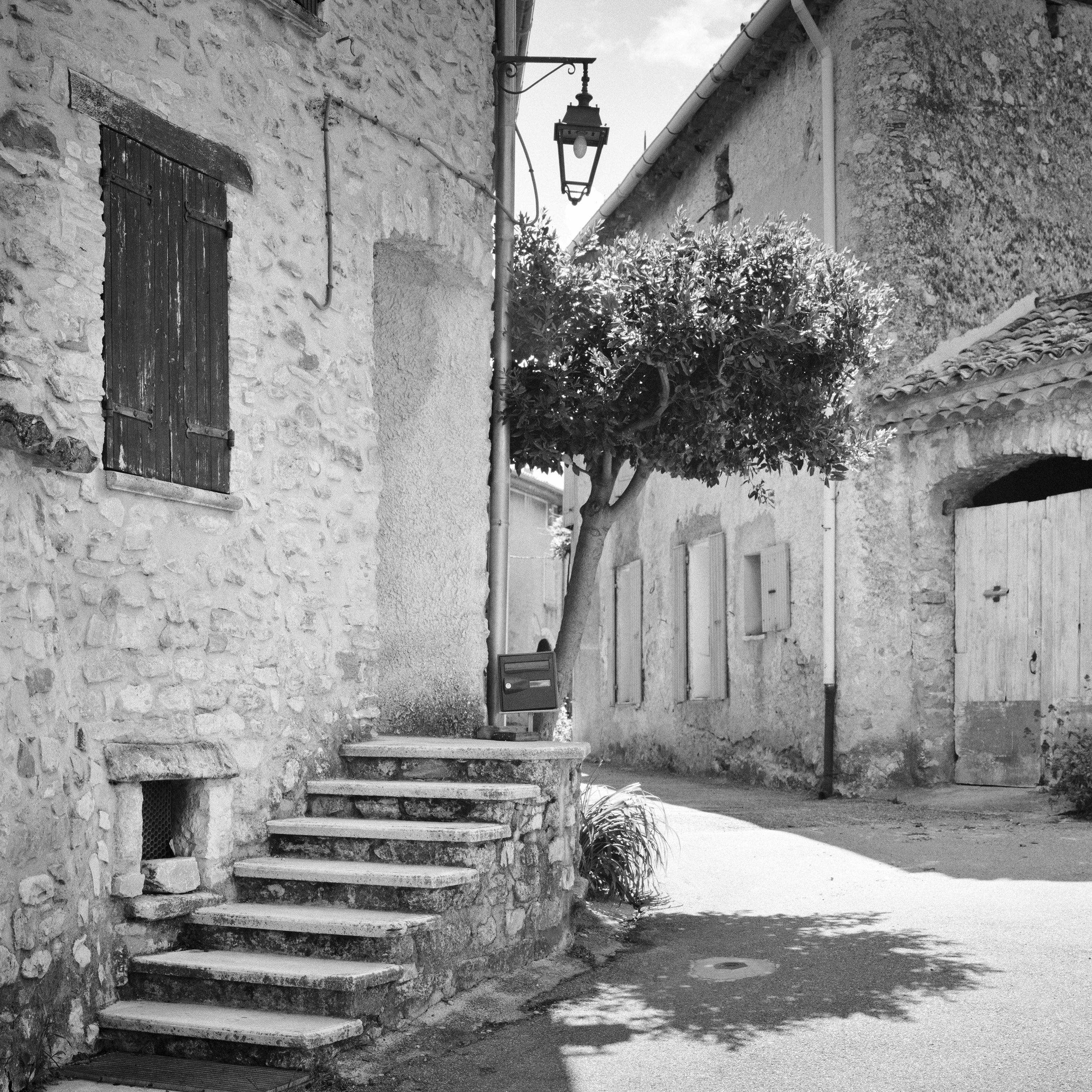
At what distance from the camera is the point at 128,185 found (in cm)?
482

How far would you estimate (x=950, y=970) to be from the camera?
498cm

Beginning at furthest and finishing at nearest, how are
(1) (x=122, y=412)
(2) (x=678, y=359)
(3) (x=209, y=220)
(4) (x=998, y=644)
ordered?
1. (4) (x=998, y=644)
2. (2) (x=678, y=359)
3. (3) (x=209, y=220)
4. (1) (x=122, y=412)

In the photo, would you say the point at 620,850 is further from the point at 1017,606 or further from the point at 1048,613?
the point at 1017,606

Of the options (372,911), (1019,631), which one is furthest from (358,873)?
(1019,631)

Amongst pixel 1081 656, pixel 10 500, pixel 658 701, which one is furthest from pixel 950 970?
pixel 658 701

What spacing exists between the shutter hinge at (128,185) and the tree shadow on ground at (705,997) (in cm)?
321

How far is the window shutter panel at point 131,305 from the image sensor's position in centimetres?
471

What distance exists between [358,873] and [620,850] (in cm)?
208

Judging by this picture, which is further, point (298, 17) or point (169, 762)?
point (298, 17)

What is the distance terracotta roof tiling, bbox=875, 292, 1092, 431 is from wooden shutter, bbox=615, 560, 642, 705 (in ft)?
18.1

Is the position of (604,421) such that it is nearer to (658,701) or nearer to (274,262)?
(274,262)

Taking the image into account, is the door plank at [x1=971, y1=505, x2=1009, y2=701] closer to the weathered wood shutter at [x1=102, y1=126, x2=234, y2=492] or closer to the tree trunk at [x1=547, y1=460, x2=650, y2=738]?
the tree trunk at [x1=547, y1=460, x2=650, y2=738]

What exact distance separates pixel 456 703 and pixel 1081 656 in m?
4.80

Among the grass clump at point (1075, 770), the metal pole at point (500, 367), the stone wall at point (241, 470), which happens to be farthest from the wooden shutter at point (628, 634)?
the stone wall at point (241, 470)
